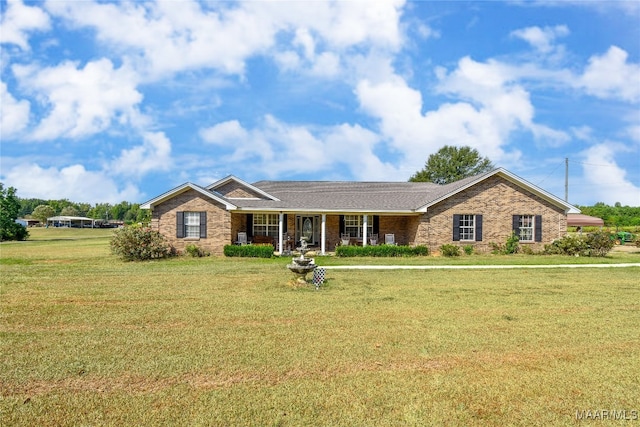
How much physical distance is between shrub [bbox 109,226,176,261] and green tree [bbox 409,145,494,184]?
141 ft

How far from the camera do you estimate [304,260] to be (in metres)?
13.1

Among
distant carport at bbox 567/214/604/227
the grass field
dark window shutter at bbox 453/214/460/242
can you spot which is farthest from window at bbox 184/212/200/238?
distant carport at bbox 567/214/604/227

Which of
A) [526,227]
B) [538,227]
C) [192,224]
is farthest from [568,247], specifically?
[192,224]

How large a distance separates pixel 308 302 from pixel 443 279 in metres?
5.98

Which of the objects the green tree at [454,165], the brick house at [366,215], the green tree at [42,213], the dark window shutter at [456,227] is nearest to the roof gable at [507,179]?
the brick house at [366,215]

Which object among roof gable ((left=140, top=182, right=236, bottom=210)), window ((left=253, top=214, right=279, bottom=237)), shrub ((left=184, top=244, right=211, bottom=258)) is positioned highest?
roof gable ((left=140, top=182, right=236, bottom=210))

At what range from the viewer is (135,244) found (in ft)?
68.6

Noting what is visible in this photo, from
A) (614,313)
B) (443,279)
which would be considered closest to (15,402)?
(614,313)

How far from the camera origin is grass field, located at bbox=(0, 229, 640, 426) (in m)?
4.92

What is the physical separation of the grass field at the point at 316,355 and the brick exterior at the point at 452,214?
10.7 meters

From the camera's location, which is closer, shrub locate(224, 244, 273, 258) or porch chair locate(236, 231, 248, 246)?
shrub locate(224, 244, 273, 258)

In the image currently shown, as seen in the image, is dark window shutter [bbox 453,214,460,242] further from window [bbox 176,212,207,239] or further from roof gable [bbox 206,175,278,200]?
window [bbox 176,212,207,239]

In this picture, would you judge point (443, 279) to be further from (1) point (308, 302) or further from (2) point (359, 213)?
(2) point (359, 213)

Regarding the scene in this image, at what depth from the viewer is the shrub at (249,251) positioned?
22109mm
